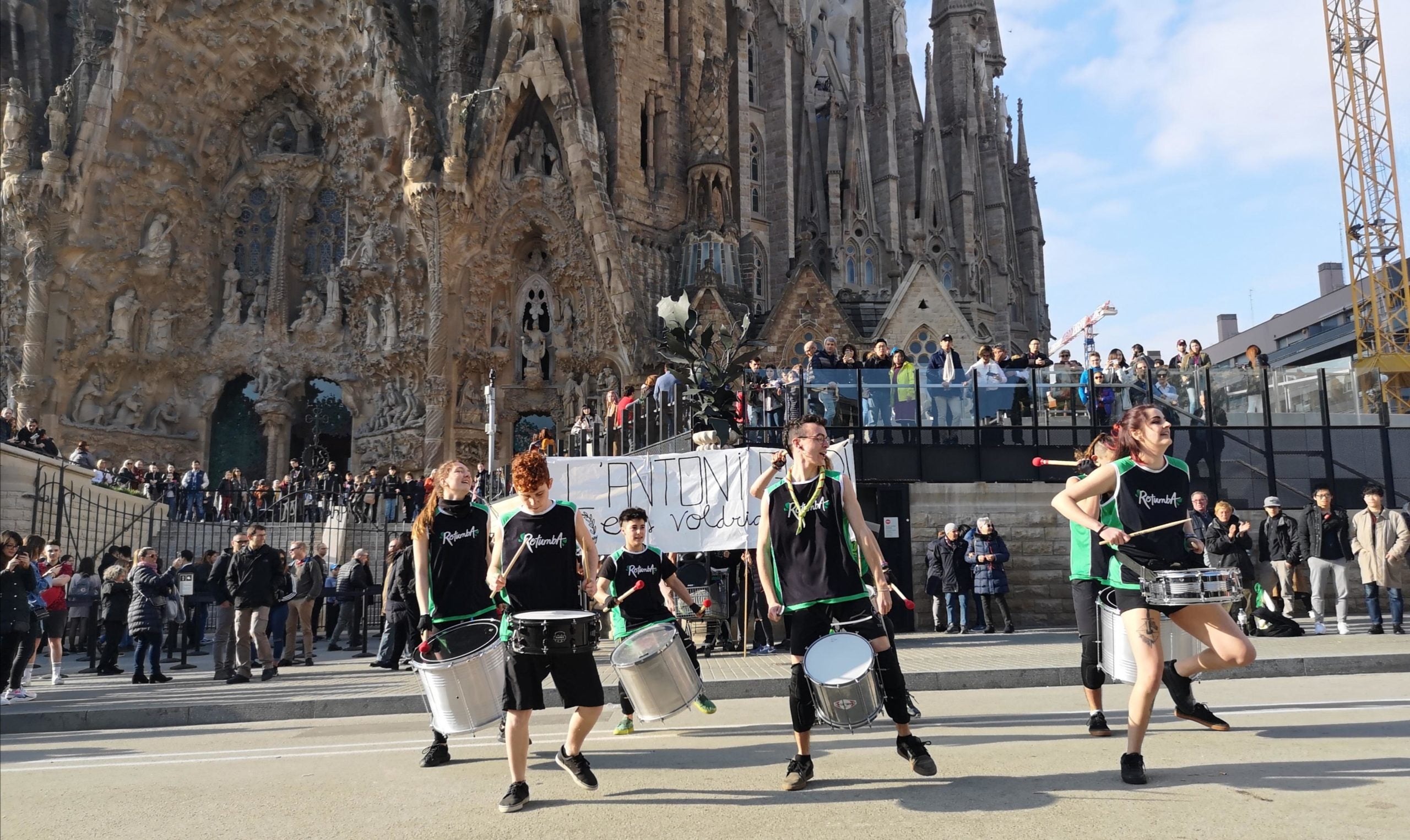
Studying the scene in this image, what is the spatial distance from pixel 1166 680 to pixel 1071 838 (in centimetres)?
237

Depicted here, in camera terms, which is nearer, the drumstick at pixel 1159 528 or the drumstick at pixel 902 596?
the drumstick at pixel 1159 528

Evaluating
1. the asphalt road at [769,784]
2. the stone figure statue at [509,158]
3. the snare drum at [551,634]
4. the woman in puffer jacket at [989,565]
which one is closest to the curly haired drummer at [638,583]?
the asphalt road at [769,784]

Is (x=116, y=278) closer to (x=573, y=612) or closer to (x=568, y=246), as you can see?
(x=568, y=246)

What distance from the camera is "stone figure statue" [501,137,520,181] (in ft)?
100

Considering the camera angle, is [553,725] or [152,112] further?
[152,112]

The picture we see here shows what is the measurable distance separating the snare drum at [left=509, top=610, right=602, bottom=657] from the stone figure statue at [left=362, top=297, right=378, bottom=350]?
91.9 ft

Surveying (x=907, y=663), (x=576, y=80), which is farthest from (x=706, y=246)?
(x=907, y=663)

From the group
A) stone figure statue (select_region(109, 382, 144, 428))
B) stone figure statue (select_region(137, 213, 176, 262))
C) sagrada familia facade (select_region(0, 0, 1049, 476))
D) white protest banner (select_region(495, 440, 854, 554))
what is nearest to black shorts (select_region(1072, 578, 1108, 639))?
white protest banner (select_region(495, 440, 854, 554))

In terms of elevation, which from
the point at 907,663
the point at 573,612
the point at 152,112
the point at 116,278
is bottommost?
the point at 907,663

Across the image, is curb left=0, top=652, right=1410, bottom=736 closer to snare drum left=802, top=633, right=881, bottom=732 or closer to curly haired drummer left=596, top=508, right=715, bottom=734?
curly haired drummer left=596, top=508, right=715, bottom=734

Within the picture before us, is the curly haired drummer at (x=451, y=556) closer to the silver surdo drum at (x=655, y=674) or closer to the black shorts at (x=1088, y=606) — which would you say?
the silver surdo drum at (x=655, y=674)

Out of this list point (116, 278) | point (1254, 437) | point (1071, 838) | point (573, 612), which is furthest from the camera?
point (116, 278)

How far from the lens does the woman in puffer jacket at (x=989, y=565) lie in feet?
41.1

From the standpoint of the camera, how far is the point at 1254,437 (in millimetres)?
14680
